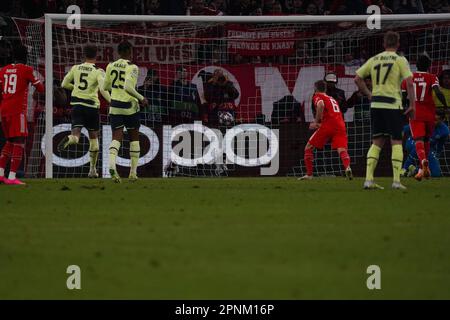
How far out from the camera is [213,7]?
23.4 meters

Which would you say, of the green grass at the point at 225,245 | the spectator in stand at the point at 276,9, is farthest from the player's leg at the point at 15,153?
the spectator in stand at the point at 276,9

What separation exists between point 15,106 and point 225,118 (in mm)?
5892

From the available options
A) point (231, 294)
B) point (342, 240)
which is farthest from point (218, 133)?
point (231, 294)

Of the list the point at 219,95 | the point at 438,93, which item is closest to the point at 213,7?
the point at 219,95

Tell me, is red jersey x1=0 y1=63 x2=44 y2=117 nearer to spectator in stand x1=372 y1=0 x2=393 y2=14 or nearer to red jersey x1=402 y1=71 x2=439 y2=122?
red jersey x1=402 y1=71 x2=439 y2=122

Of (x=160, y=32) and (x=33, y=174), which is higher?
(x=160, y=32)

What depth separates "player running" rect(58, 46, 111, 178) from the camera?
17.8 meters

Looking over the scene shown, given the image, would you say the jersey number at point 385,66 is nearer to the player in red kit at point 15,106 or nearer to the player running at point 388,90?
the player running at point 388,90

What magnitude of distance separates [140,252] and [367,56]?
14.6 m

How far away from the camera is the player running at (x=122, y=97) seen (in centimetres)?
1636

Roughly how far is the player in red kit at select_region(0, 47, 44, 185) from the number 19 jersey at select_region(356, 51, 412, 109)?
18.6ft

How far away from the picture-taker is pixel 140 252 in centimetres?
740
